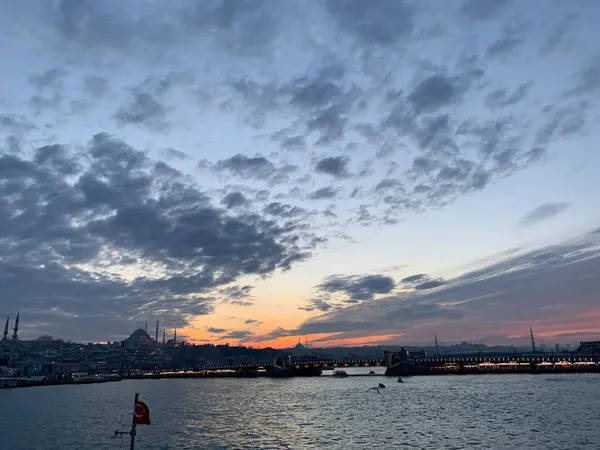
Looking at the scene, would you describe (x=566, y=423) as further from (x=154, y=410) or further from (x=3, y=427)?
(x=3, y=427)

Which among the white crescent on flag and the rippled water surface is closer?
the white crescent on flag

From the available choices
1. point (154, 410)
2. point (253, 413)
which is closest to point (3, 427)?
point (154, 410)

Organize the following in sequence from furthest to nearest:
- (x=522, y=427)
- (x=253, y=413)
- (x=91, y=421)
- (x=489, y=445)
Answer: (x=253, y=413) → (x=91, y=421) → (x=522, y=427) → (x=489, y=445)

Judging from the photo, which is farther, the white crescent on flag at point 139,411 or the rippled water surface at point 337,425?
the rippled water surface at point 337,425

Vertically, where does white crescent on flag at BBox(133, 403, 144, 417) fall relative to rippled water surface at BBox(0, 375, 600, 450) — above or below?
above

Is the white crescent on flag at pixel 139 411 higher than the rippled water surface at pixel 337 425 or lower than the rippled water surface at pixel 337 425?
higher

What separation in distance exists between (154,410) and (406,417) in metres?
60.7

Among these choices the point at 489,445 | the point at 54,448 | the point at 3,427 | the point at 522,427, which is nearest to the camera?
the point at 489,445

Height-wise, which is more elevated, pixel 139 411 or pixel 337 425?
pixel 139 411

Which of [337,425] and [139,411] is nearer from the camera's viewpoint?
[139,411]

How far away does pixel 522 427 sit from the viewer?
74.8m

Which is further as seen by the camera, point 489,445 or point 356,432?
point 356,432

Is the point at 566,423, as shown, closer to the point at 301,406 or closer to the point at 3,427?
the point at 301,406

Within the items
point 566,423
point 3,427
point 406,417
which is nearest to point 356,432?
point 406,417
